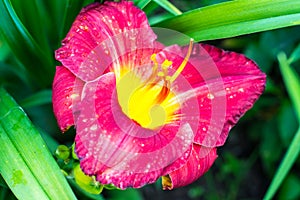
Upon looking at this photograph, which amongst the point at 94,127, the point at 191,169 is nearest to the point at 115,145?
the point at 94,127

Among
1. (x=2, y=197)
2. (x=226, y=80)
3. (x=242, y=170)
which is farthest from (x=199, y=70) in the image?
(x=242, y=170)

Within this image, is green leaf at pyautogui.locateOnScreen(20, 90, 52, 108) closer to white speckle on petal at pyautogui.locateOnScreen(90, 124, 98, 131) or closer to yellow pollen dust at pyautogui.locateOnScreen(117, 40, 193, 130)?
yellow pollen dust at pyautogui.locateOnScreen(117, 40, 193, 130)

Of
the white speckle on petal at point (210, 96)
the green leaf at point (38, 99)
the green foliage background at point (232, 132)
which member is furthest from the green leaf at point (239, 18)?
the green leaf at point (38, 99)

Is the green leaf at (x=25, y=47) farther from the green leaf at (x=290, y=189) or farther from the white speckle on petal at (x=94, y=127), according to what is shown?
the green leaf at (x=290, y=189)

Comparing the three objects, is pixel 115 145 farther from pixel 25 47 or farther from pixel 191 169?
pixel 25 47

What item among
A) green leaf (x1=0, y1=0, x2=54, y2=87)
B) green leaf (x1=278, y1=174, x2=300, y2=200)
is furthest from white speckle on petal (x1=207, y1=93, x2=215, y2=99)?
green leaf (x1=278, y1=174, x2=300, y2=200)

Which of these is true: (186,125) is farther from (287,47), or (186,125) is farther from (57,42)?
(287,47)
